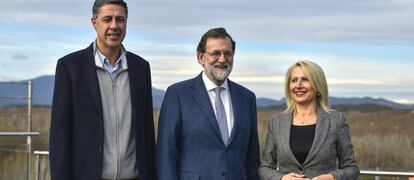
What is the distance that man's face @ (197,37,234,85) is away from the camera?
4379mm

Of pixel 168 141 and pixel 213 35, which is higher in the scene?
pixel 213 35

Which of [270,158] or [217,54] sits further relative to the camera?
[270,158]

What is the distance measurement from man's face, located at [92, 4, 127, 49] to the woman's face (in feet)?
3.01

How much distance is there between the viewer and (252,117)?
15.2 ft

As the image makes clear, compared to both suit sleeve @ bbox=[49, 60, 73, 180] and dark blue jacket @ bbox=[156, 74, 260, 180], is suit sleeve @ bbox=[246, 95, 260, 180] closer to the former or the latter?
dark blue jacket @ bbox=[156, 74, 260, 180]

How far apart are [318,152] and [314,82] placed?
0.35 m

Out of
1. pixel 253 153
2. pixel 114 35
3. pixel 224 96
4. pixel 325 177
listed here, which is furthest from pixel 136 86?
pixel 325 177

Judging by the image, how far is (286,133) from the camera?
458cm

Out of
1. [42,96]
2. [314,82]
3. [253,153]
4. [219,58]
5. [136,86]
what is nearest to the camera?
[136,86]

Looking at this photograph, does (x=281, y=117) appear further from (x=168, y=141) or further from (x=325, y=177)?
(x=168, y=141)

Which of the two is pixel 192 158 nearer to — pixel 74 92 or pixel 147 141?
pixel 147 141

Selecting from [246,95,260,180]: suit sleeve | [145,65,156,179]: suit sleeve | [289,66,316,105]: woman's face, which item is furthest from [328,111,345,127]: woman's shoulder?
[145,65,156,179]: suit sleeve

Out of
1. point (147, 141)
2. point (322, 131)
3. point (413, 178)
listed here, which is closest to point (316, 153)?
point (322, 131)

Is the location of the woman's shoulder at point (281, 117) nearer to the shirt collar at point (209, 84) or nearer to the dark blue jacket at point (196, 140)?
the dark blue jacket at point (196, 140)
